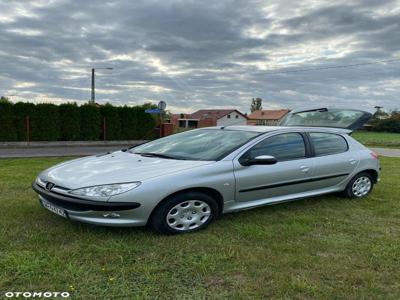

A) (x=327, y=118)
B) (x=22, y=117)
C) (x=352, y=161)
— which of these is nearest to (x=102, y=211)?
(x=352, y=161)

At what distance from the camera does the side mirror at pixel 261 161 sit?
179 inches

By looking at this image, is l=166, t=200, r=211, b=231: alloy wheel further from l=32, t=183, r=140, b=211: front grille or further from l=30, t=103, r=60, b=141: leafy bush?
l=30, t=103, r=60, b=141: leafy bush

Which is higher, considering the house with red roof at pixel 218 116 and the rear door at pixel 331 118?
the house with red roof at pixel 218 116

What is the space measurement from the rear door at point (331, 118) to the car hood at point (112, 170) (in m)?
3.26

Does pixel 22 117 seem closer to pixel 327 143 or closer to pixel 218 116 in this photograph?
pixel 327 143

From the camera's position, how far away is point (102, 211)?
3.84 meters

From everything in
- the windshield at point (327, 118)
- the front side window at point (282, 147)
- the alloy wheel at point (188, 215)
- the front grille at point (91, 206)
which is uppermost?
the windshield at point (327, 118)

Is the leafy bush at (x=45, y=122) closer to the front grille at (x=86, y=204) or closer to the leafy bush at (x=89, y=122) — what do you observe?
the leafy bush at (x=89, y=122)

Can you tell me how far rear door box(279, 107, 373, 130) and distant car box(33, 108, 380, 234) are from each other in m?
0.53

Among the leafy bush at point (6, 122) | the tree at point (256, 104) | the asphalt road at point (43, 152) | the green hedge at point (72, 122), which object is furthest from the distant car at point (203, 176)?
the tree at point (256, 104)

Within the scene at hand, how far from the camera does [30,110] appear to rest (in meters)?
18.8

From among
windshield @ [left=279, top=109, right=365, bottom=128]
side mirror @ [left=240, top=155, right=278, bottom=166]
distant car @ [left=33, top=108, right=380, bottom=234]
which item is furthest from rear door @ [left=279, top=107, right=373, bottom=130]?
side mirror @ [left=240, top=155, right=278, bottom=166]

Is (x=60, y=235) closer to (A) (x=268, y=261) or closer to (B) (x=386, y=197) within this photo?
(A) (x=268, y=261)

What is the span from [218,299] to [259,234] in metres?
1.49
